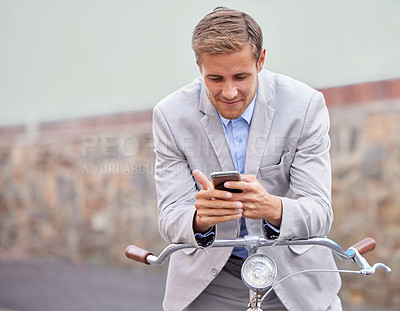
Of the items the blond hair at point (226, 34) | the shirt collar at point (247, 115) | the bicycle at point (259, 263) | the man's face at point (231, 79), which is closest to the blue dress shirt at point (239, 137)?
the shirt collar at point (247, 115)

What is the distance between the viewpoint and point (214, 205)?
195 cm

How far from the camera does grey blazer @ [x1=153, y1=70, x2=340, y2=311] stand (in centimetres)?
231

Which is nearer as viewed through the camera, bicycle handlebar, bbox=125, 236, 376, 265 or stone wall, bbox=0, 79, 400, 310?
bicycle handlebar, bbox=125, 236, 376, 265

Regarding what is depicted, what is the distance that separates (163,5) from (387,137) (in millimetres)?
2350

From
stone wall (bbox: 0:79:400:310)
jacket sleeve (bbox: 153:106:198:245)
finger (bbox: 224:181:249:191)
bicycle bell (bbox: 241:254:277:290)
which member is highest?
finger (bbox: 224:181:249:191)

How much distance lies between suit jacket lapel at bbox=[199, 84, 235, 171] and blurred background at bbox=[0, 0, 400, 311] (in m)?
2.43

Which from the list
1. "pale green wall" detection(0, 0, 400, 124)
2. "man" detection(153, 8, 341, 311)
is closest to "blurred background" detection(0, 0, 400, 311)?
"pale green wall" detection(0, 0, 400, 124)

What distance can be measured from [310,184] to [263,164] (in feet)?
0.67

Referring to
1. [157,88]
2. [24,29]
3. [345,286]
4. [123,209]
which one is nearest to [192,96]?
[345,286]

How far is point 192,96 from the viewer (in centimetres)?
249

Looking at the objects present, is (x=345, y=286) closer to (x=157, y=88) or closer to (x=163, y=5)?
(x=157, y=88)

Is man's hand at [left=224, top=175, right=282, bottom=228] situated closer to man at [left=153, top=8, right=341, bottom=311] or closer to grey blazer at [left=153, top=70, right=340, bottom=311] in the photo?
man at [left=153, top=8, right=341, bottom=311]

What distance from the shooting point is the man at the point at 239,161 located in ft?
7.13

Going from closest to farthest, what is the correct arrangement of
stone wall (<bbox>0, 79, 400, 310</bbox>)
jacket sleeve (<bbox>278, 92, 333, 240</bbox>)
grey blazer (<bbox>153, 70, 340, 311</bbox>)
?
jacket sleeve (<bbox>278, 92, 333, 240</bbox>), grey blazer (<bbox>153, 70, 340, 311</bbox>), stone wall (<bbox>0, 79, 400, 310</bbox>)
